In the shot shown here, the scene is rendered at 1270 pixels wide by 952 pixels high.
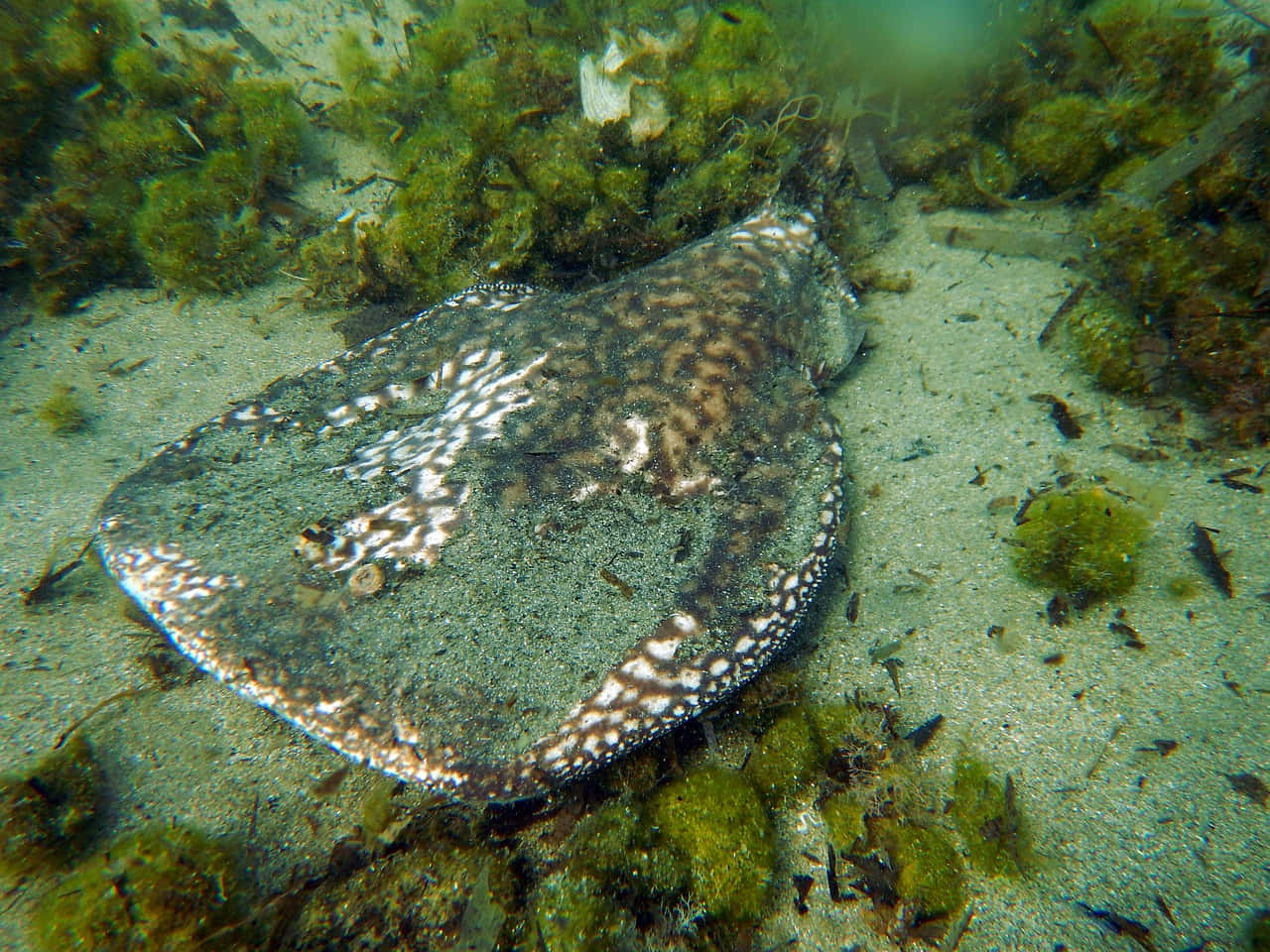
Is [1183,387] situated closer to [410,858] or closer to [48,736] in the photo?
[410,858]

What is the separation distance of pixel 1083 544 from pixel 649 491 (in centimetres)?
332

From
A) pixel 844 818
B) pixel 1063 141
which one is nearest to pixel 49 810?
pixel 844 818

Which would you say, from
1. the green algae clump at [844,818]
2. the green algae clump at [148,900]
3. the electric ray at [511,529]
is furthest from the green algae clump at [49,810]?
the green algae clump at [844,818]

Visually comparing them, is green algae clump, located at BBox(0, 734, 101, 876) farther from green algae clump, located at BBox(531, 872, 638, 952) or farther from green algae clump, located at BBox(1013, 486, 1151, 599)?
green algae clump, located at BBox(1013, 486, 1151, 599)

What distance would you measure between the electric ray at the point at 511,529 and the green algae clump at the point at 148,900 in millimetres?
1065

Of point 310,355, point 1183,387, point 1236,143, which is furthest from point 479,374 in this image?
point 1236,143

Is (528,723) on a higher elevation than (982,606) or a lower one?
higher

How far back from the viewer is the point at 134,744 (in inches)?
133

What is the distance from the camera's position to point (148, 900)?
8.77 ft

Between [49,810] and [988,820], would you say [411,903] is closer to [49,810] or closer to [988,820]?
[49,810]

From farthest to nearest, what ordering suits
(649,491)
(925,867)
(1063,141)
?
(1063,141) → (649,491) → (925,867)

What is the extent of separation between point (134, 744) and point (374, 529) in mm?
2187

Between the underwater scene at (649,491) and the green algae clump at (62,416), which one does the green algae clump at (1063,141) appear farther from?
the green algae clump at (62,416)

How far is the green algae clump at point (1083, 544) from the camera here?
379cm
